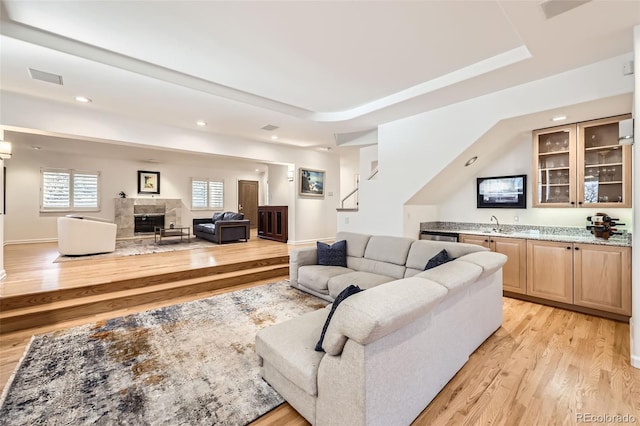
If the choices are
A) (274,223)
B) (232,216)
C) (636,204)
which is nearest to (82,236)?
(232,216)

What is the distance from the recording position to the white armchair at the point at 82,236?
530cm

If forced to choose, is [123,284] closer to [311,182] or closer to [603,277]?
[311,182]

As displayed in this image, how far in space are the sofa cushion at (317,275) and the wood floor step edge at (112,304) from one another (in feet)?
3.69

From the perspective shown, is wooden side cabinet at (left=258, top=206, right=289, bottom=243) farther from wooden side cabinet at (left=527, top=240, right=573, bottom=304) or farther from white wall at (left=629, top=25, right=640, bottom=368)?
white wall at (left=629, top=25, right=640, bottom=368)

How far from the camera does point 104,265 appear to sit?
183 inches

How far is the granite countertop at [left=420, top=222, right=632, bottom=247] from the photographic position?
324cm

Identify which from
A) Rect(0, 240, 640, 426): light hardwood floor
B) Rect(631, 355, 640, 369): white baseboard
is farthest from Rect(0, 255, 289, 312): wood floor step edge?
Rect(631, 355, 640, 369): white baseboard

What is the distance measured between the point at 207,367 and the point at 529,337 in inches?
120

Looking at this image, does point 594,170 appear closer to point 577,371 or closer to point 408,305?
point 577,371

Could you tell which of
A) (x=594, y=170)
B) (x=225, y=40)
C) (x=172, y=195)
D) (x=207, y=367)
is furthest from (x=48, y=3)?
(x=172, y=195)

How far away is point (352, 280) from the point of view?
340 cm

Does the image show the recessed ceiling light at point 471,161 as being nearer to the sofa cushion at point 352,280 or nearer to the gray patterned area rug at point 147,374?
the sofa cushion at point 352,280

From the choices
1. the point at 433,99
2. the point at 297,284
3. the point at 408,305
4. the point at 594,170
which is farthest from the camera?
the point at 297,284

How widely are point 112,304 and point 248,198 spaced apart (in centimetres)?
773
